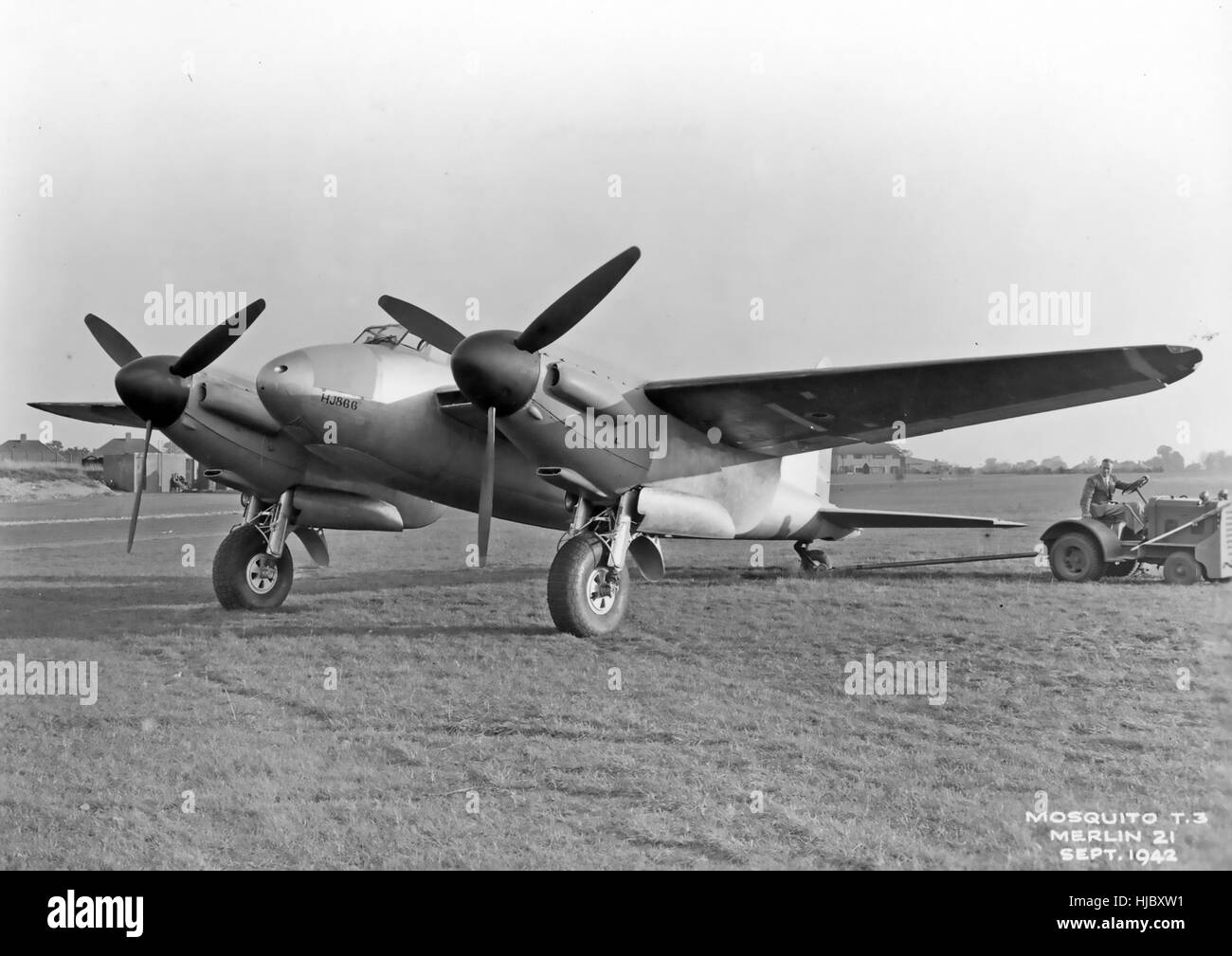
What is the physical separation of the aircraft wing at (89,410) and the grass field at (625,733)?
150 inches

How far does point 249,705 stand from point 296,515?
19.0ft

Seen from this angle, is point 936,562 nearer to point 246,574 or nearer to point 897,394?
point 897,394

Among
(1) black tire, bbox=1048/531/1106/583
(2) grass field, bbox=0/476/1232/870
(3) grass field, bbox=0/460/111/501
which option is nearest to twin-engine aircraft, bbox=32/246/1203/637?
(2) grass field, bbox=0/476/1232/870

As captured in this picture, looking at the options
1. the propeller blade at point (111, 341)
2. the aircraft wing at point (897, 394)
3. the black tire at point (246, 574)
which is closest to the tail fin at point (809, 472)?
the aircraft wing at point (897, 394)

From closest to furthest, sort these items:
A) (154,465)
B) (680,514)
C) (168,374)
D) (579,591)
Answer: (579,591)
(680,514)
(168,374)
(154,465)

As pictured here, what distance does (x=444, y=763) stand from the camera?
568 cm

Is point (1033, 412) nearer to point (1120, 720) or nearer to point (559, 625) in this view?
point (1120, 720)

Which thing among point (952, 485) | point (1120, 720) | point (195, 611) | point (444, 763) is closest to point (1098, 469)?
point (1120, 720)

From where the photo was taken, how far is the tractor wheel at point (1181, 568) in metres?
12.8

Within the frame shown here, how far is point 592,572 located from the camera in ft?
31.9

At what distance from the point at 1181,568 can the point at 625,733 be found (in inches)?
413

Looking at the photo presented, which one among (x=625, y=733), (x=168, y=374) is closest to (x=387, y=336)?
(x=168, y=374)

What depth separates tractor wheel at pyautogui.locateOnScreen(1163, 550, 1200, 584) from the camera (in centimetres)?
1277

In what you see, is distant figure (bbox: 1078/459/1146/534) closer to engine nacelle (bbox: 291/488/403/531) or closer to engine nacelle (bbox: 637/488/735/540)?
engine nacelle (bbox: 637/488/735/540)
